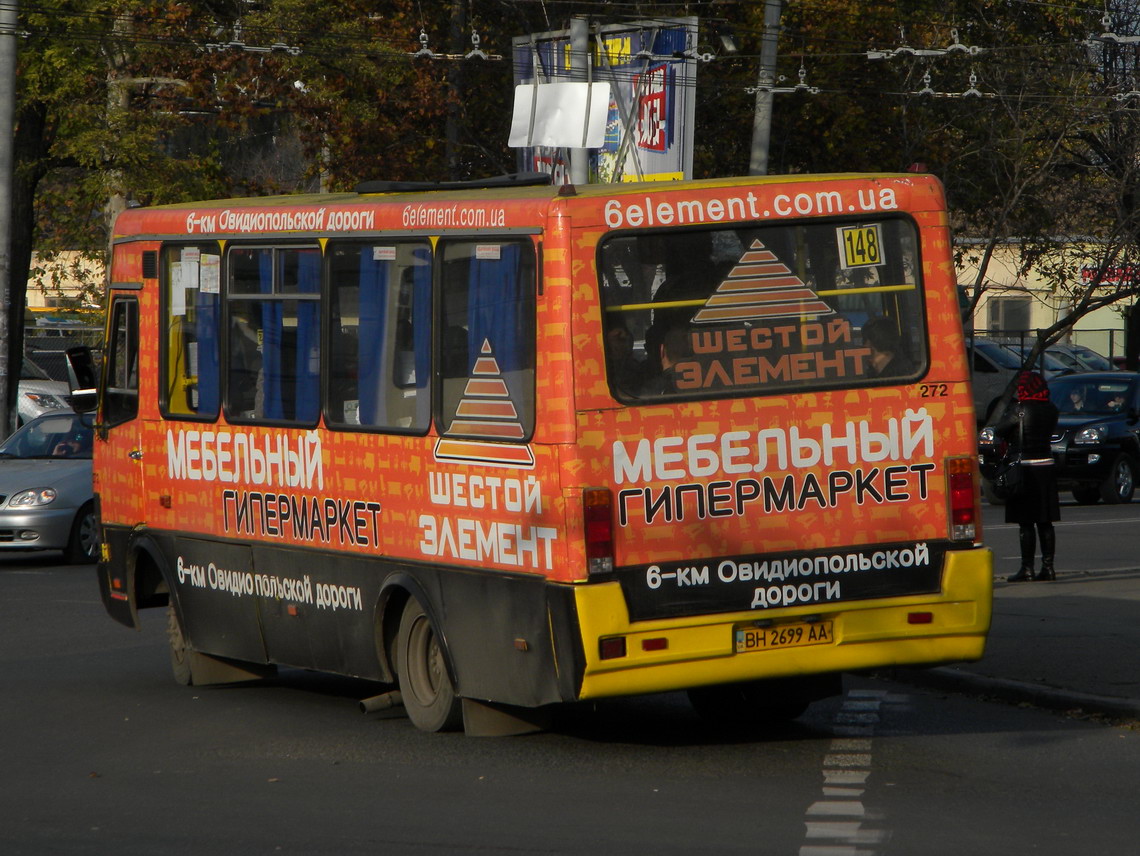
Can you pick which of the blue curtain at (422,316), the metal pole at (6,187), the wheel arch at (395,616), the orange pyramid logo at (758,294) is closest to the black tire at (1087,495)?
the metal pole at (6,187)

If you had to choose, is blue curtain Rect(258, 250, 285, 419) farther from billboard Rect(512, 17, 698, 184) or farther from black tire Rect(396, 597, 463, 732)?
billboard Rect(512, 17, 698, 184)

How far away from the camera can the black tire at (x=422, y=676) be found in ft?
29.7

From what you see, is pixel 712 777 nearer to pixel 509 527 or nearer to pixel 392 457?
pixel 509 527

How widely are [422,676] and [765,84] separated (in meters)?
16.8

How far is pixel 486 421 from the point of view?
8391 millimetres

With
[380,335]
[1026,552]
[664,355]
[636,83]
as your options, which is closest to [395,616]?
[380,335]

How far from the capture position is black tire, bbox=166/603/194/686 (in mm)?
11125

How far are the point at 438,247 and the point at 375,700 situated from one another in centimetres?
245

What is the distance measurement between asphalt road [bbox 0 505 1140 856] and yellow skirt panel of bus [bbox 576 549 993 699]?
43 centimetres

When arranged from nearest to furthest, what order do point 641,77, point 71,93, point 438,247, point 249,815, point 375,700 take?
point 249,815 → point 438,247 → point 375,700 → point 641,77 → point 71,93

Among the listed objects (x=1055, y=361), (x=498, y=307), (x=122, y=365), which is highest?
(x=498, y=307)

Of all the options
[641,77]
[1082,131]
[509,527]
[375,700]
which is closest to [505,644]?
[509,527]

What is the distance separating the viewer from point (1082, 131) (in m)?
36.0

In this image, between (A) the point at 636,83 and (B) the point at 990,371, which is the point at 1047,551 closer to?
(A) the point at 636,83
